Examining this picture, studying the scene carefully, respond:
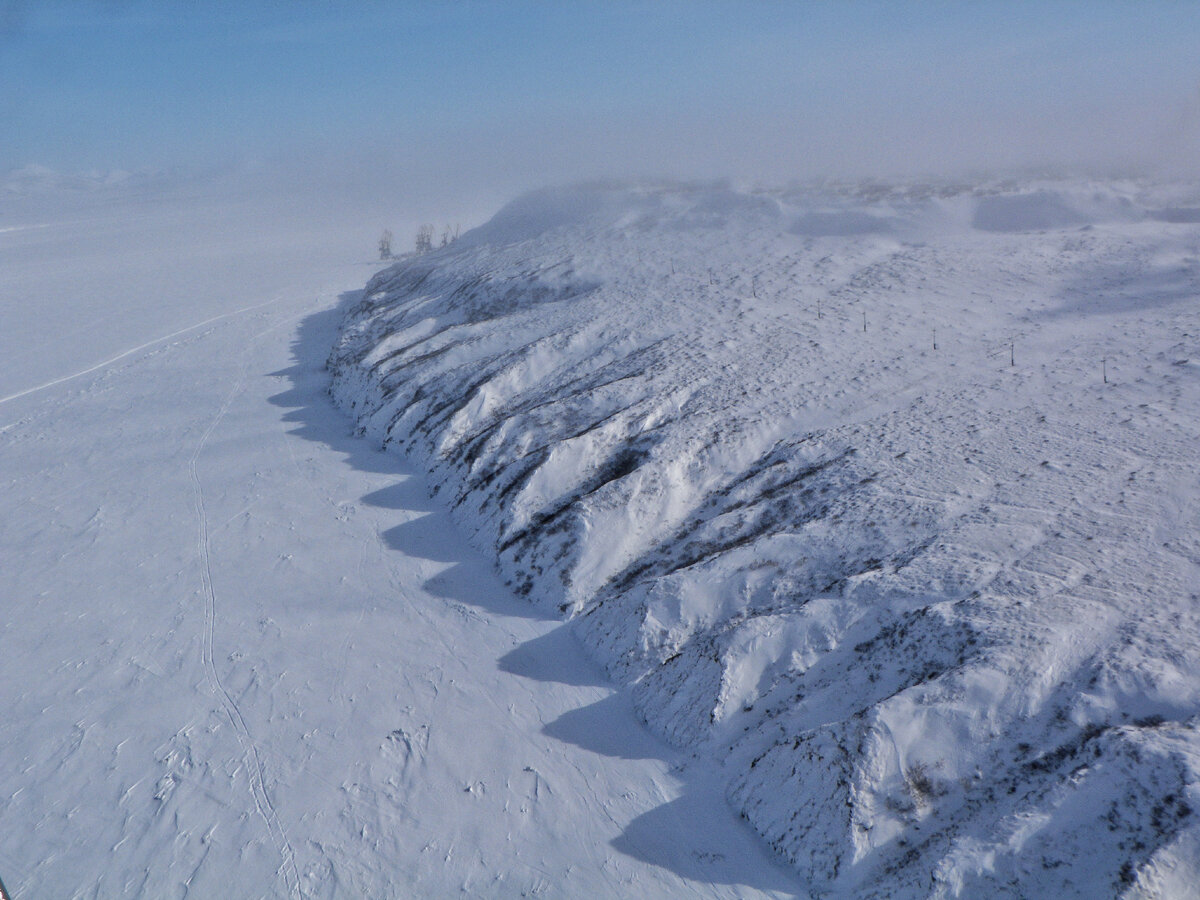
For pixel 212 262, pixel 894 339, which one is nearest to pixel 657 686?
pixel 894 339

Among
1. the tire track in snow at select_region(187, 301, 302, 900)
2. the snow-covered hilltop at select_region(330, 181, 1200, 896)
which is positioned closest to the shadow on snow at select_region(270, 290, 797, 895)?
the snow-covered hilltop at select_region(330, 181, 1200, 896)

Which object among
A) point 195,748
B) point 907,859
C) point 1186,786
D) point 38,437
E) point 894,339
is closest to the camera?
point 1186,786

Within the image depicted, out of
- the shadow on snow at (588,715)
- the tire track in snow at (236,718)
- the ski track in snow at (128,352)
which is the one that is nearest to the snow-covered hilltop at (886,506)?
the shadow on snow at (588,715)

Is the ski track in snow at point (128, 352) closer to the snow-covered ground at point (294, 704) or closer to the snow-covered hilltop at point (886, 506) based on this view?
the snow-covered ground at point (294, 704)

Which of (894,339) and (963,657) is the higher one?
(894,339)

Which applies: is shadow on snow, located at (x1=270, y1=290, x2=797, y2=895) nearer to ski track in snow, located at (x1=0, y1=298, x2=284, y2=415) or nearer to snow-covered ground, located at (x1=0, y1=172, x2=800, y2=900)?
snow-covered ground, located at (x1=0, y1=172, x2=800, y2=900)

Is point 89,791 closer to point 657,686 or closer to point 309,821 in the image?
point 309,821
